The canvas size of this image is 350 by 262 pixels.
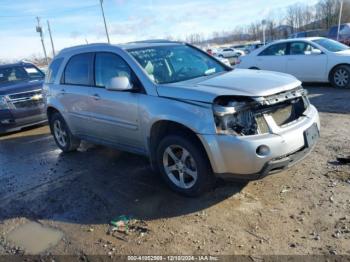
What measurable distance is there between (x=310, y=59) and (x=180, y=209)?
8156mm

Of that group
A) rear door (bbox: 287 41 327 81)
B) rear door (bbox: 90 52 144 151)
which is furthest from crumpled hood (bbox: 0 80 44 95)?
rear door (bbox: 287 41 327 81)

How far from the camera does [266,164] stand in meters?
3.63

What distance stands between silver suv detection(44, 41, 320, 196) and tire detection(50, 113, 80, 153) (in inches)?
24.1

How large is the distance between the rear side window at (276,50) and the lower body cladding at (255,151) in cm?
808

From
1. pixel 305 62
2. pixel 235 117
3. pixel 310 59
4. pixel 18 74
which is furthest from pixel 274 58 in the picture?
pixel 235 117

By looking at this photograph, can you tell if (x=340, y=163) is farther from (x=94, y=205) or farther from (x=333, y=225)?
(x=94, y=205)

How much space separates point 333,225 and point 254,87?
5.10 feet

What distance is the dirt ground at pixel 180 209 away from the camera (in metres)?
3.34

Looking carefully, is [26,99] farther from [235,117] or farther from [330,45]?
[330,45]

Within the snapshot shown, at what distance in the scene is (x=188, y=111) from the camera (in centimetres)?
392

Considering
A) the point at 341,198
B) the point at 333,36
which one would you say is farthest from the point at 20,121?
the point at 333,36

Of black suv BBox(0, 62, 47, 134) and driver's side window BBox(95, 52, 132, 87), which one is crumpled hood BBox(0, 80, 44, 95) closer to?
black suv BBox(0, 62, 47, 134)

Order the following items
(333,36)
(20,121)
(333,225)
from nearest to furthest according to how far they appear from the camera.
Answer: (333,225)
(20,121)
(333,36)

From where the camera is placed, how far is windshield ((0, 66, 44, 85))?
1022 centimetres
